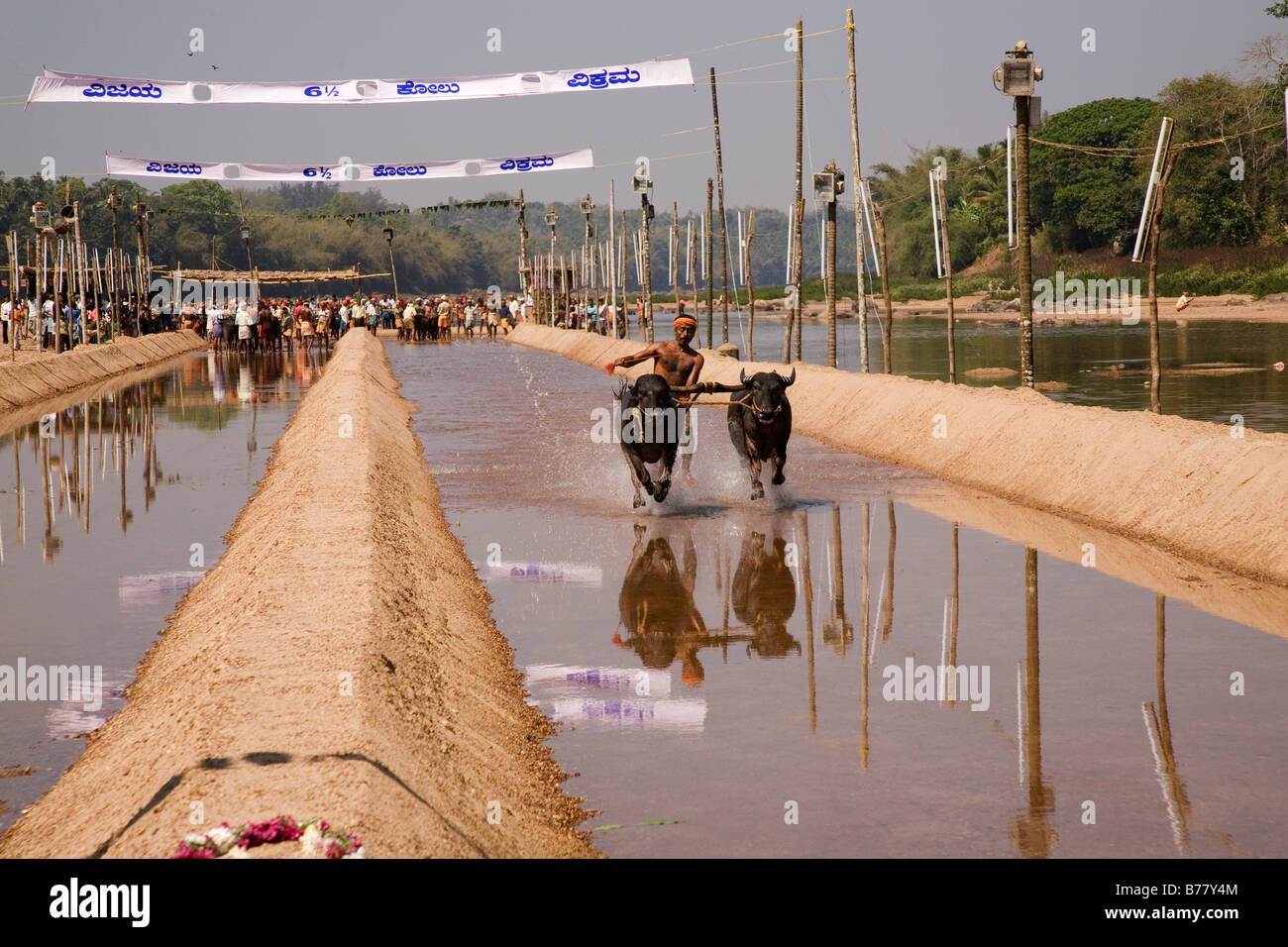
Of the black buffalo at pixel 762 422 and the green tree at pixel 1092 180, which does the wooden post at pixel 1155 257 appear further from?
the green tree at pixel 1092 180

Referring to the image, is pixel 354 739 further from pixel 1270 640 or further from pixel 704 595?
pixel 1270 640

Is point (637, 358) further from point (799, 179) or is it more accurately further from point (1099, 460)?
point (799, 179)

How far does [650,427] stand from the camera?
15.2 meters

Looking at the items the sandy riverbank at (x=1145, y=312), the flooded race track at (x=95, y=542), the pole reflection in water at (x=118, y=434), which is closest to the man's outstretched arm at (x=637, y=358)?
the flooded race track at (x=95, y=542)

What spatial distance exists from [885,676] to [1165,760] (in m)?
2.07

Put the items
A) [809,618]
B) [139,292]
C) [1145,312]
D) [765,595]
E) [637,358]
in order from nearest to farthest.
→ [809,618]
[765,595]
[637,358]
[139,292]
[1145,312]

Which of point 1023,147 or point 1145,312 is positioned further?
point 1145,312

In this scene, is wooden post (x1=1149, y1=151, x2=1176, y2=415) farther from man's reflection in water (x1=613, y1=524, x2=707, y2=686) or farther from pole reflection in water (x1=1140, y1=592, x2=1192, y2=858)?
pole reflection in water (x1=1140, y1=592, x2=1192, y2=858)

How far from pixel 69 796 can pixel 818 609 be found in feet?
18.7

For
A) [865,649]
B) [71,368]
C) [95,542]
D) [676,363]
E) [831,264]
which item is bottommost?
[865,649]

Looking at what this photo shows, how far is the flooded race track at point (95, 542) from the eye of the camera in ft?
30.6

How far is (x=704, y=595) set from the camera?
1170 centimetres

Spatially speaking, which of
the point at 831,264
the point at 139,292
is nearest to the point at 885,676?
the point at 831,264
